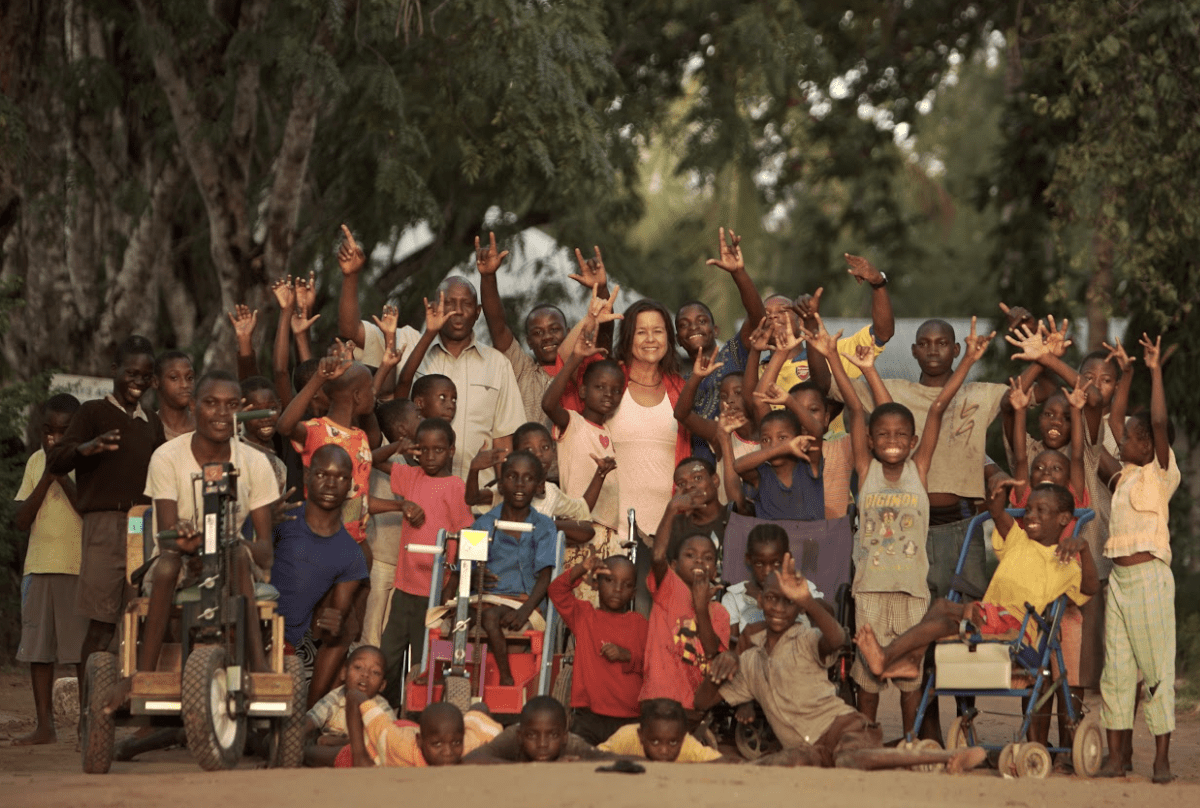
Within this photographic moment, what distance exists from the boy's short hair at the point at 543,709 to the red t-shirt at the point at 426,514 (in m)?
1.31

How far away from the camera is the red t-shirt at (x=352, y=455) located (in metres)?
8.34

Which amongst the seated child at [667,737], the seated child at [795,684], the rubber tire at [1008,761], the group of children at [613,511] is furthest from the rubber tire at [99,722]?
the rubber tire at [1008,761]

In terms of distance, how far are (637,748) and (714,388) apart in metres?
2.40

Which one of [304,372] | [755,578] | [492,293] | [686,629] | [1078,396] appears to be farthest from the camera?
[492,293]

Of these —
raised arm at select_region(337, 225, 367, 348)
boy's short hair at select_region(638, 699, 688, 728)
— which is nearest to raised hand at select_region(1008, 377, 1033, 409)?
boy's short hair at select_region(638, 699, 688, 728)

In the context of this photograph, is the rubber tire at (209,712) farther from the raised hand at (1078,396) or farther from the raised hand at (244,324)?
the raised hand at (1078,396)

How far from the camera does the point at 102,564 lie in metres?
8.66

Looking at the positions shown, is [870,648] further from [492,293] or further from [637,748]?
[492,293]

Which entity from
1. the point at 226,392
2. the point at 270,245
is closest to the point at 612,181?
the point at 270,245

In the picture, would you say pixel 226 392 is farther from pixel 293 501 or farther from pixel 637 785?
pixel 637 785

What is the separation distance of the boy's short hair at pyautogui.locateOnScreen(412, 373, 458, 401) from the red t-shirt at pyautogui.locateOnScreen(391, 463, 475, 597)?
1.49 ft

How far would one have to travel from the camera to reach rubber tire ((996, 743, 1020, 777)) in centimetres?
734

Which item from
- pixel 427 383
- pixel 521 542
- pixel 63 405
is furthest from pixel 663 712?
pixel 63 405

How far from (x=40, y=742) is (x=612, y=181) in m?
6.36
